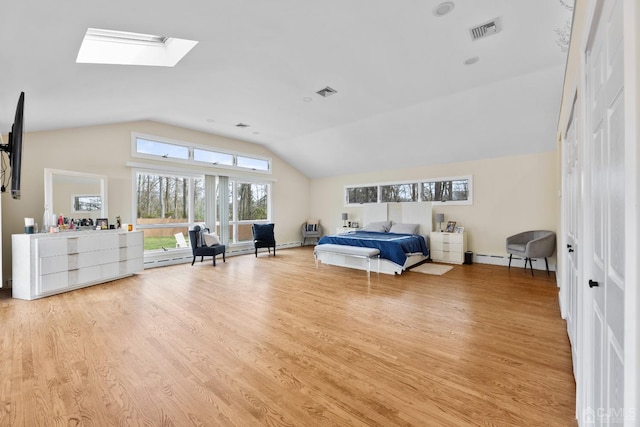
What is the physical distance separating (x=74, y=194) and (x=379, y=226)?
6395 millimetres

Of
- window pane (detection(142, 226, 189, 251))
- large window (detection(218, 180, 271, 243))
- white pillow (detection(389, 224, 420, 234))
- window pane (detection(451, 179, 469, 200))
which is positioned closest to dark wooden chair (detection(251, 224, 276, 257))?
large window (detection(218, 180, 271, 243))

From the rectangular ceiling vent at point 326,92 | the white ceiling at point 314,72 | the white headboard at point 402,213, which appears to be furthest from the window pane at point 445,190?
the rectangular ceiling vent at point 326,92

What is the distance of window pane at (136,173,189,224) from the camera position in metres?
5.92

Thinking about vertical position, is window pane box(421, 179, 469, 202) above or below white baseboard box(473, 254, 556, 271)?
above

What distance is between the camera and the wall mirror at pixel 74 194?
455 cm

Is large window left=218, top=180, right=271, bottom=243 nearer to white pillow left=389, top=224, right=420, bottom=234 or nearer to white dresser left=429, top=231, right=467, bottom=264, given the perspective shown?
white pillow left=389, top=224, right=420, bottom=234

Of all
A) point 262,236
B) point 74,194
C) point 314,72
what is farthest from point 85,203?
point 314,72

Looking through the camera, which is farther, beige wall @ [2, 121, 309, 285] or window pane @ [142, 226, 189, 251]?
window pane @ [142, 226, 189, 251]

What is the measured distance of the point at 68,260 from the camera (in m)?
4.21

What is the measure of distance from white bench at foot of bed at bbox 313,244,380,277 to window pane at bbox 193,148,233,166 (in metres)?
3.55

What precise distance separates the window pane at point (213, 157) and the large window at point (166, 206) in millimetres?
523

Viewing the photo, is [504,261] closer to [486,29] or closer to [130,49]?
[486,29]

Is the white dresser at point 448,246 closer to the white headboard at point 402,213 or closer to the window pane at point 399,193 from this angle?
the white headboard at point 402,213

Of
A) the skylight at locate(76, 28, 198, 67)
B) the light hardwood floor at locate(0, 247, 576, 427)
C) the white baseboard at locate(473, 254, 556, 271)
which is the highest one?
the skylight at locate(76, 28, 198, 67)
